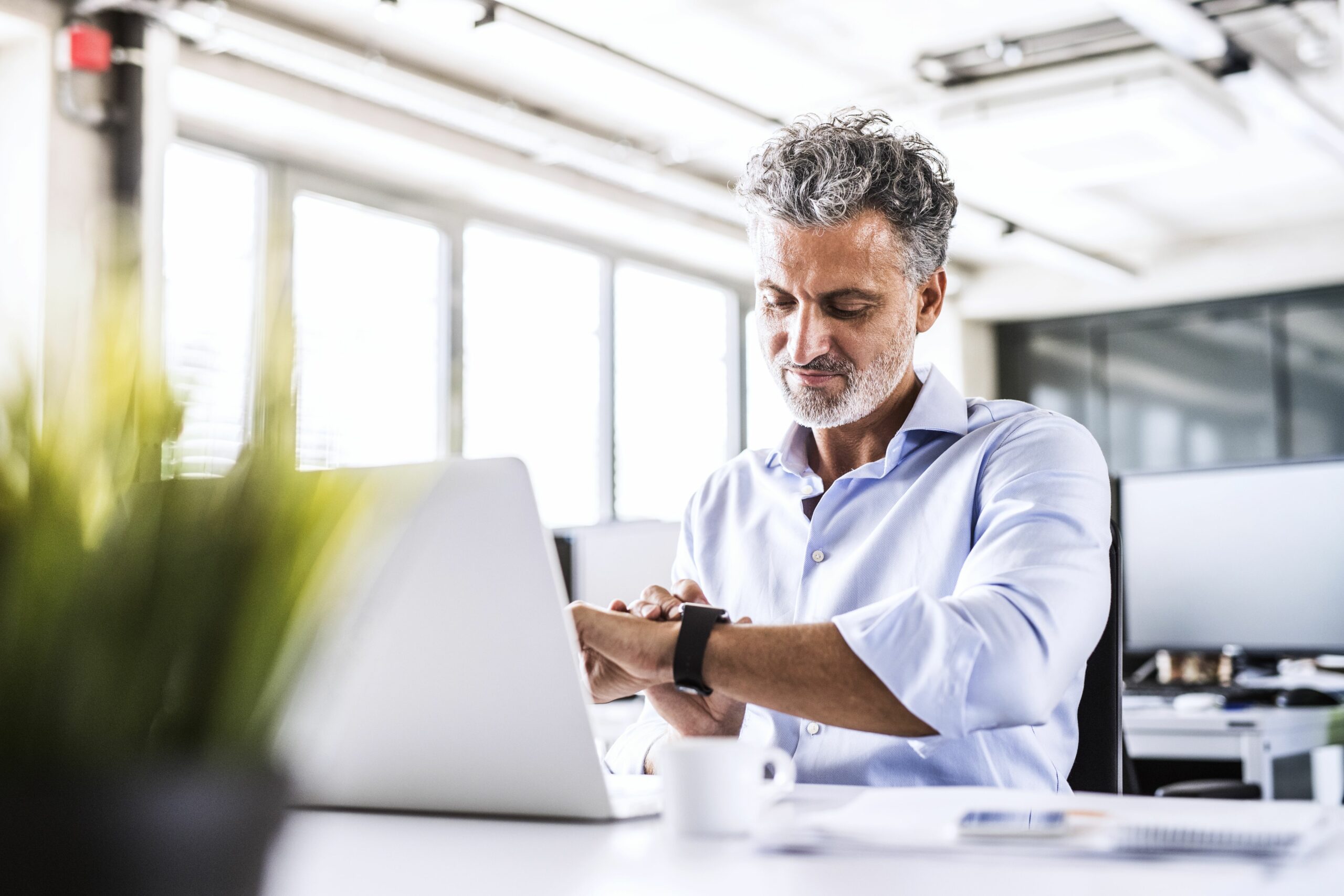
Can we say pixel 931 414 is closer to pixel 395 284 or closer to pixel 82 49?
pixel 82 49

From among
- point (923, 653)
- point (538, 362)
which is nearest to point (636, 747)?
point (923, 653)

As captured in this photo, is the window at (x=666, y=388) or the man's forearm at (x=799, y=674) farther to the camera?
the window at (x=666, y=388)

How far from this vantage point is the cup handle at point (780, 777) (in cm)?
91

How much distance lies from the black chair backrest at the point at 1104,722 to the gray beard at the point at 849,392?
0.30 meters

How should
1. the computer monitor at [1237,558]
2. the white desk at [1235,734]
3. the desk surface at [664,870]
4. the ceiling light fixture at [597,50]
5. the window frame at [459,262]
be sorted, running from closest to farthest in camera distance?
the desk surface at [664,870], the white desk at [1235,734], the computer monitor at [1237,558], the ceiling light fixture at [597,50], the window frame at [459,262]

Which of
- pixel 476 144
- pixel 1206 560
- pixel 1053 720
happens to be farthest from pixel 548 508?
pixel 1053 720

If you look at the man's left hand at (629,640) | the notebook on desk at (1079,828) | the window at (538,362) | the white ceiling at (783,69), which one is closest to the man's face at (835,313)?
the man's left hand at (629,640)

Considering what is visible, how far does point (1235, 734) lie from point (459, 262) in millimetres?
3844

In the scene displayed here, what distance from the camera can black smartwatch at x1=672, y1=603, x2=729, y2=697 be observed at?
1092mm

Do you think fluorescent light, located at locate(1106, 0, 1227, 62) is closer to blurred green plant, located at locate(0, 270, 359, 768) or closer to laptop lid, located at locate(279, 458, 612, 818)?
laptop lid, located at locate(279, 458, 612, 818)

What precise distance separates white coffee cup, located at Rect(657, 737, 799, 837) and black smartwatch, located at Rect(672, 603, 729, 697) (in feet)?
0.63

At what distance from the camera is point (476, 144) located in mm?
5148

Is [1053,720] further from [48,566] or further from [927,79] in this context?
[927,79]

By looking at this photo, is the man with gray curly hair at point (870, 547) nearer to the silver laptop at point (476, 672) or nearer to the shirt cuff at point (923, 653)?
the shirt cuff at point (923, 653)
